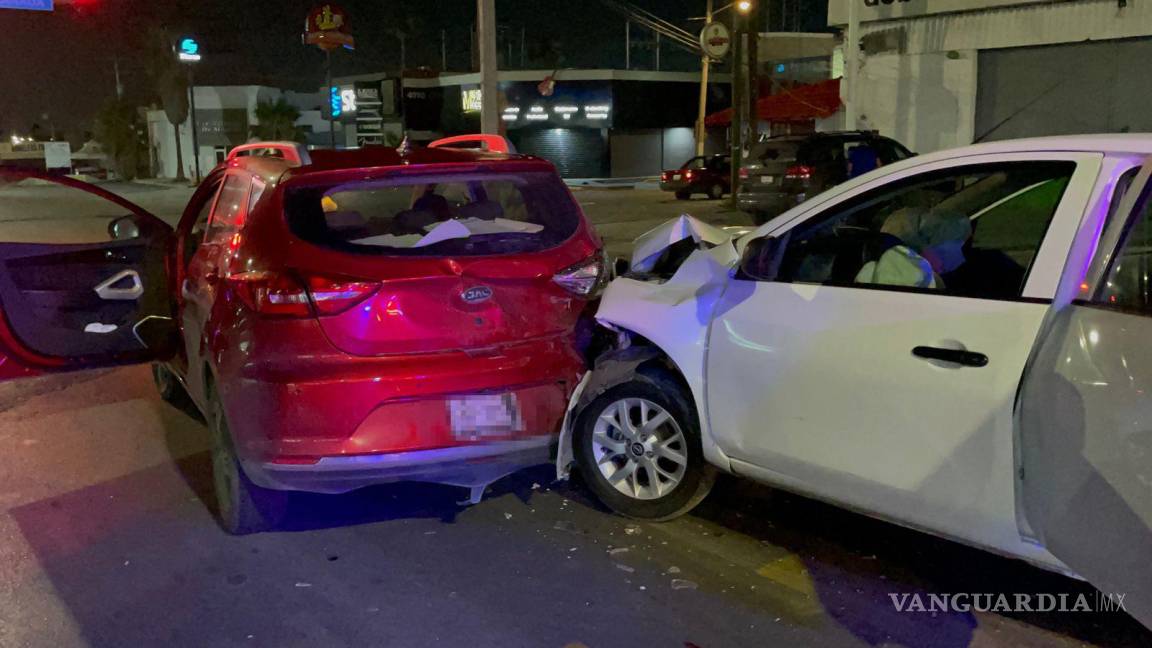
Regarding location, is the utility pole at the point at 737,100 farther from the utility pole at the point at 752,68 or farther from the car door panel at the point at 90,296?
the car door panel at the point at 90,296

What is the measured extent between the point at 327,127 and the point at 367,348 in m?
60.5

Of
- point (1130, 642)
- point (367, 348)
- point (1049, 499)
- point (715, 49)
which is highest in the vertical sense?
point (715, 49)

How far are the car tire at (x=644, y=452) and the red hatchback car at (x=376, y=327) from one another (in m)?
0.25

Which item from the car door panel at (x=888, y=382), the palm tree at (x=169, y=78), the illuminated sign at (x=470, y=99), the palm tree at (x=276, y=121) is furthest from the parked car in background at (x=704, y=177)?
the palm tree at (x=169, y=78)

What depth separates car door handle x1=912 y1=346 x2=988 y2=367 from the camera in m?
3.18

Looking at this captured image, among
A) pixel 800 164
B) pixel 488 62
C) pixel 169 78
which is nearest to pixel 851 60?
pixel 800 164

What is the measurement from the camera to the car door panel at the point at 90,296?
5.29 metres

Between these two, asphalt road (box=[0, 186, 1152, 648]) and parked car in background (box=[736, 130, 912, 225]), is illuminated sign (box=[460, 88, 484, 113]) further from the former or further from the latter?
asphalt road (box=[0, 186, 1152, 648])

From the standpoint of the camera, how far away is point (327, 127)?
201ft

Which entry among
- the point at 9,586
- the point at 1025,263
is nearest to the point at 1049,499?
the point at 1025,263

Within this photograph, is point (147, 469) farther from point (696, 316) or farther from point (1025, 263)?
point (1025, 263)

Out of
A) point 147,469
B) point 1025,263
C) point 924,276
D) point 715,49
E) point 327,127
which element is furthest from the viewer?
point 327,127

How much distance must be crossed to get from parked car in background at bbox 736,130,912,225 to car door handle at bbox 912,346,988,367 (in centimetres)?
1193

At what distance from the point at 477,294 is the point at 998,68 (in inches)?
575
